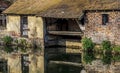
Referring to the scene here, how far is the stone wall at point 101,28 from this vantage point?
30.2m

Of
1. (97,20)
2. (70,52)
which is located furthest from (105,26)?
(70,52)

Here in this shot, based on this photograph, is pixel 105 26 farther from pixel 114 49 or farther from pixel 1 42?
pixel 1 42

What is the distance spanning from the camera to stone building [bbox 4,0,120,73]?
100 ft

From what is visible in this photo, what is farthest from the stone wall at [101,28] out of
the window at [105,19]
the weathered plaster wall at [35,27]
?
the weathered plaster wall at [35,27]

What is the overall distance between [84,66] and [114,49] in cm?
455

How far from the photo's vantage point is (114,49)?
29.7 m

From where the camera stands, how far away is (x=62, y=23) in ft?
126

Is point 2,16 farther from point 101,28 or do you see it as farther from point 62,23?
point 101,28

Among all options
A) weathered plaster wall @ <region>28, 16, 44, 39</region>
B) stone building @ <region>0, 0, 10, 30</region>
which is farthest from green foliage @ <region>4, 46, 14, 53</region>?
stone building @ <region>0, 0, 10, 30</region>

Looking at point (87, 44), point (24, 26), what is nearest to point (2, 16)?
point (24, 26)

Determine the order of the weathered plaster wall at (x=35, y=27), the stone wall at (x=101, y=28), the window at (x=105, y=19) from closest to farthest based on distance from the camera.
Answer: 1. the stone wall at (x=101, y=28)
2. the window at (x=105, y=19)
3. the weathered plaster wall at (x=35, y=27)

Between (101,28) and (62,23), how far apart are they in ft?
25.7

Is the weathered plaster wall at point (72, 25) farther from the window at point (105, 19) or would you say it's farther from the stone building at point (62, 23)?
the window at point (105, 19)

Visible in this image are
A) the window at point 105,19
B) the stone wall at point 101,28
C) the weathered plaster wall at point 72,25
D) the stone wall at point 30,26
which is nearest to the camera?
the stone wall at point 101,28
